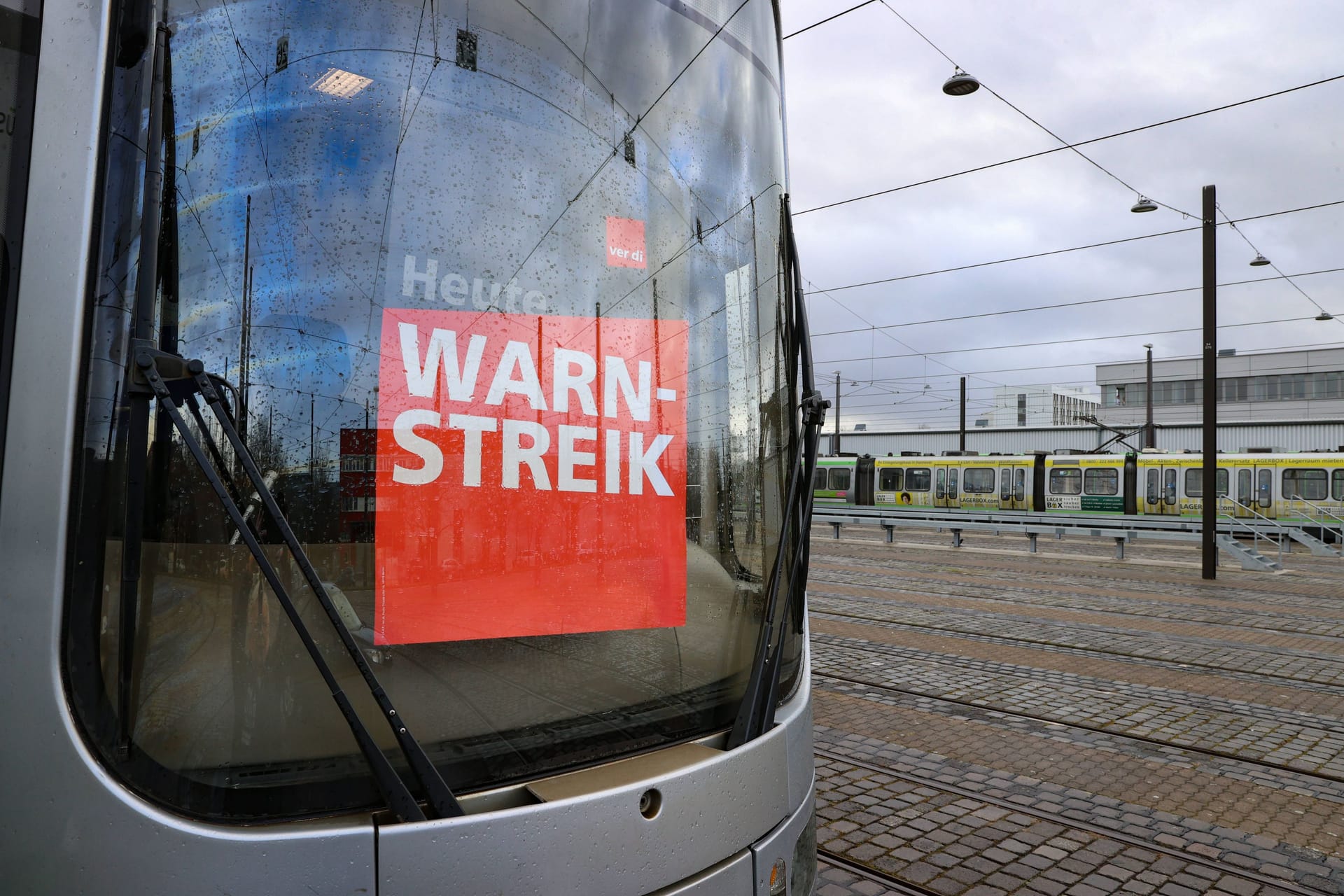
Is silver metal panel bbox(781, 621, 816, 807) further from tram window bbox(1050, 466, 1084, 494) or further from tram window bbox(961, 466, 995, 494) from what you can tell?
tram window bbox(961, 466, 995, 494)

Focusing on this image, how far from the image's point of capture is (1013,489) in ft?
99.8

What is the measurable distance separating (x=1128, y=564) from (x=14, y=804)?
1995 centimetres

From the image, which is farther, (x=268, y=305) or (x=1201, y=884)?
(x=1201, y=884)

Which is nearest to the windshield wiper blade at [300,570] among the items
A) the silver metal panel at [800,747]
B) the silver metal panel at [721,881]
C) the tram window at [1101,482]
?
the silver metal panel at [721,881]

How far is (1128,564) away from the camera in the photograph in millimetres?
18609

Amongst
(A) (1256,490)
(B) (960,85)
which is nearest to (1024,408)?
(A) (1256,490)

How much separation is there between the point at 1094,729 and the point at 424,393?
19.3ft

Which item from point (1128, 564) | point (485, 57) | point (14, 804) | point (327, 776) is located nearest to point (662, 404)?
point (485, 57)

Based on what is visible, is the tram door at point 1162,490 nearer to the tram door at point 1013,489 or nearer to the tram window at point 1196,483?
the tram window at point 1196,483

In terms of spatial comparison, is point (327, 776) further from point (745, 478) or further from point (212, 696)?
point (745, 478)

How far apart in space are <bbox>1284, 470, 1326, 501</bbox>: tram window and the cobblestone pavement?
54.1 ft

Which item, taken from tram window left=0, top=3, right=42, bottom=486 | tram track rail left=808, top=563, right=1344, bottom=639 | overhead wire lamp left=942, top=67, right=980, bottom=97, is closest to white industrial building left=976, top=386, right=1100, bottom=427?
tram track rail left=808, top=563, right=1344, bottom=639

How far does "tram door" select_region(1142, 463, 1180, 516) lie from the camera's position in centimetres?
2733

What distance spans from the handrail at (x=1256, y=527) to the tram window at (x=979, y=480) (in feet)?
21.7
